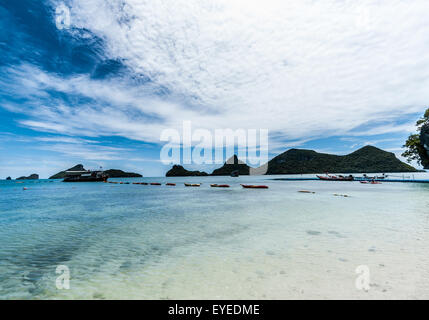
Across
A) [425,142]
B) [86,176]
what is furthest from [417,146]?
[86,176]

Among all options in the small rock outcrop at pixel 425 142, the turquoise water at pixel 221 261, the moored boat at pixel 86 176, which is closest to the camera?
the turquoise water at pixel 221 261

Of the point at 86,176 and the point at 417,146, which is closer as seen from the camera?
the point at 417,146

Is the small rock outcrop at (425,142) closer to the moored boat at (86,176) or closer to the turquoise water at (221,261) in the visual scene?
the turquoise water at (221,261)

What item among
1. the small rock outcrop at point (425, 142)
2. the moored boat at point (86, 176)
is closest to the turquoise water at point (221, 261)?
the small rock outcrop at point (425, 142)

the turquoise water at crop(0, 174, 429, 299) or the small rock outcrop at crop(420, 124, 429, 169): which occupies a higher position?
the small rock outcrop at crop(420, 124, 429, 169)

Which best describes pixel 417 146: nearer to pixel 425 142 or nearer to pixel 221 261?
pixel 425 142

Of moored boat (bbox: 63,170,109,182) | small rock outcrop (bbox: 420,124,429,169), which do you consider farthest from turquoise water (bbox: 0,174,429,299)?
moored boat (bbox: 63,170,109,182)

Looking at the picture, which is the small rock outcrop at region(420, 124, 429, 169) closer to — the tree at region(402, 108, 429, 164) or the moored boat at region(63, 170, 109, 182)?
the tree at region(402, 108, 429, 164)

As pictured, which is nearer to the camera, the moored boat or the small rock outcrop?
the small rock outcrop

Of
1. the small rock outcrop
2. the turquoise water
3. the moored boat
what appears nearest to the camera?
the turquoise water

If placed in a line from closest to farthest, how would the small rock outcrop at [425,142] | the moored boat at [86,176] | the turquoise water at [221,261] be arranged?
the turquoise water at [221,261]
the small rock outcrop at [425,142]
the moored boat at [86,176]

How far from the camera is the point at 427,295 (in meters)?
4.86

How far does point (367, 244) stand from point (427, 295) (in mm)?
4213
